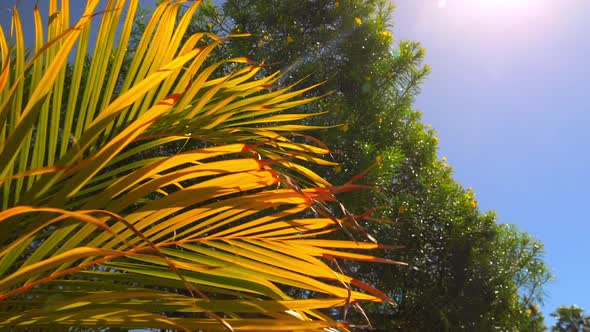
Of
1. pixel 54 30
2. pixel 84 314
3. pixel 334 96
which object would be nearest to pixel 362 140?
pixel 334 96

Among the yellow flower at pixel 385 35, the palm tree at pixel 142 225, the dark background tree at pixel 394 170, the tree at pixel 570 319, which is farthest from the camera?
the tree at pixel 570 319

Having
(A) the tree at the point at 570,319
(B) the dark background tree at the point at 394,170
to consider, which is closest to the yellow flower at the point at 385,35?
(B) the dark background tree at the point at 394,170

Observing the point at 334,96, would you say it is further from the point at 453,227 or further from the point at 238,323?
the point at 238,323

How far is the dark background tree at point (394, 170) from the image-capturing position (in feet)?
15.6

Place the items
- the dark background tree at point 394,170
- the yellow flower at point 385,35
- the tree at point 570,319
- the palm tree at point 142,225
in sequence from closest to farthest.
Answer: the palm tree at point 142,225 < the dark background tree at point 394,170 < the yellow flower at point 385,35 < the tree at point 570,319

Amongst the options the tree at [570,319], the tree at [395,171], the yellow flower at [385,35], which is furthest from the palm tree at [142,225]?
the tree at [570,319]

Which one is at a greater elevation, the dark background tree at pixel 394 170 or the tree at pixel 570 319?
the tree at pixel 570 319

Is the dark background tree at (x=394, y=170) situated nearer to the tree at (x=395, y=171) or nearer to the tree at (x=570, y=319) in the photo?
the tree at (x=395, y=171)

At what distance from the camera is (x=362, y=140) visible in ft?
16.5

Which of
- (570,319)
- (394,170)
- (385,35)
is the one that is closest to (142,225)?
(394,170)

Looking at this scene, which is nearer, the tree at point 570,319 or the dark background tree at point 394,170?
the dark background tree at point 394,170

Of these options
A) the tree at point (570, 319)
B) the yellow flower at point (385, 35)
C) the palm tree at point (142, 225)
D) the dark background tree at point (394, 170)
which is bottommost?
the palm tree at point (142, 225)

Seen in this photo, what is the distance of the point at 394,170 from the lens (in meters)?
4.79

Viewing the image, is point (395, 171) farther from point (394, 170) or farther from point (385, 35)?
point (385, 35)
